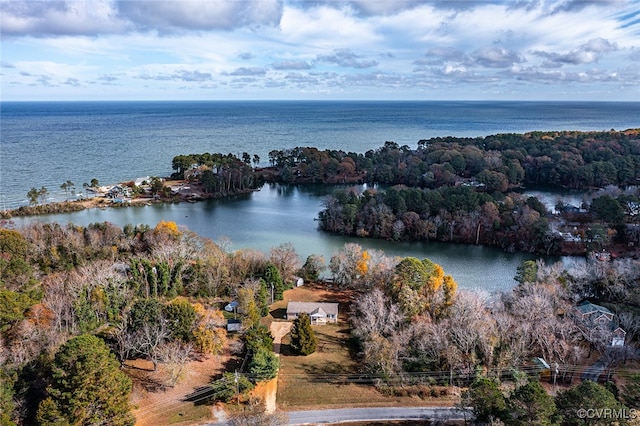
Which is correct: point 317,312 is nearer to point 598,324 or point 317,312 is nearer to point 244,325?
point 244,325

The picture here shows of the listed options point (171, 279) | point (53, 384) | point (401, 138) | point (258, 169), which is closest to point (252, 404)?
point (53, 384)

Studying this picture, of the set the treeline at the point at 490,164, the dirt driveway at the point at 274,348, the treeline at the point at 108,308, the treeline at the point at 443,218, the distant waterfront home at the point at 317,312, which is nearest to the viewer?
the treeline at the point at 108,308

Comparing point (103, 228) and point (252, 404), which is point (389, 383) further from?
point (103, 228)

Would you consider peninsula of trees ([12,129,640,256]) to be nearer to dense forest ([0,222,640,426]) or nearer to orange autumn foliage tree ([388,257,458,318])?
dense forest ([0,222,640,426])

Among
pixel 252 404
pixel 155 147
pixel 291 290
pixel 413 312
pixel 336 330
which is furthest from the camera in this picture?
pixel 155 147

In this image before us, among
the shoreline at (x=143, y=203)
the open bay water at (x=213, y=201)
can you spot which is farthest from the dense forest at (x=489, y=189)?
the open bay water at (x=213, y=201)

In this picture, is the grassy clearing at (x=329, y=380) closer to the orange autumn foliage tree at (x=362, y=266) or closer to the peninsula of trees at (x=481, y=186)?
the orange autumn foliage tree at (x=362, y=266)
